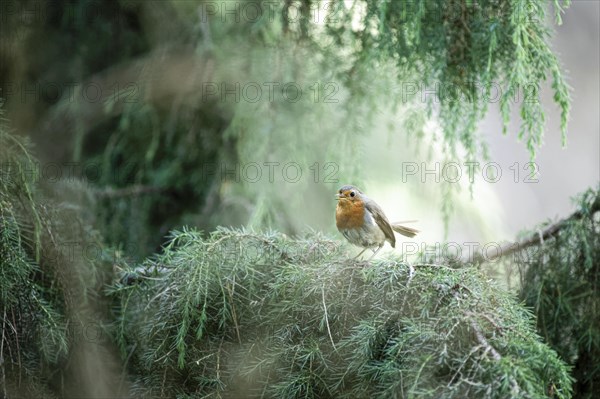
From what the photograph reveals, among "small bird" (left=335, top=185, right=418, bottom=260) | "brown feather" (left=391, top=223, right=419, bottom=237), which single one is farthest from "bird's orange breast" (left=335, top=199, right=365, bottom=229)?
"brown feather" (left=391, top=223, right=419, bottom=237)

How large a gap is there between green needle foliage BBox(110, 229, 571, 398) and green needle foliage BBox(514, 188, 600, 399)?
0.55 metres

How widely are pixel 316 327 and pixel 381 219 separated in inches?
51.8

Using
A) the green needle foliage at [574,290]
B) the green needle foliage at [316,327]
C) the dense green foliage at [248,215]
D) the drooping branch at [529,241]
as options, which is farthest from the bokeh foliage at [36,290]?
the green needle foliage at [574,290]

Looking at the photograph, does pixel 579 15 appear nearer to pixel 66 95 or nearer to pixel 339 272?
pixel 66 95

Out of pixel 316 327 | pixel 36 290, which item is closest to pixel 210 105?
pixel 36 290

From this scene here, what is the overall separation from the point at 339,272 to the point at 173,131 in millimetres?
2238

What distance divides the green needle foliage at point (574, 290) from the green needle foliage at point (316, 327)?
0.55m

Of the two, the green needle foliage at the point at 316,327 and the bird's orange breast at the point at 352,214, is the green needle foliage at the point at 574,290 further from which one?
the bird's orange breast at the point at 352,214

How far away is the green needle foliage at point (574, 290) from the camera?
2418 millimetres

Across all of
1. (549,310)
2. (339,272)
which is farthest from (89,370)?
(549,310)

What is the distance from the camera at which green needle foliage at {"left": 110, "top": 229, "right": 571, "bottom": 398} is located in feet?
5.39

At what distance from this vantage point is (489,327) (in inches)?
67.4

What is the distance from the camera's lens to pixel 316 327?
1965mm

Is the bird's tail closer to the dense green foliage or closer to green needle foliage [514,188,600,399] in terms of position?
the dense green foliage
